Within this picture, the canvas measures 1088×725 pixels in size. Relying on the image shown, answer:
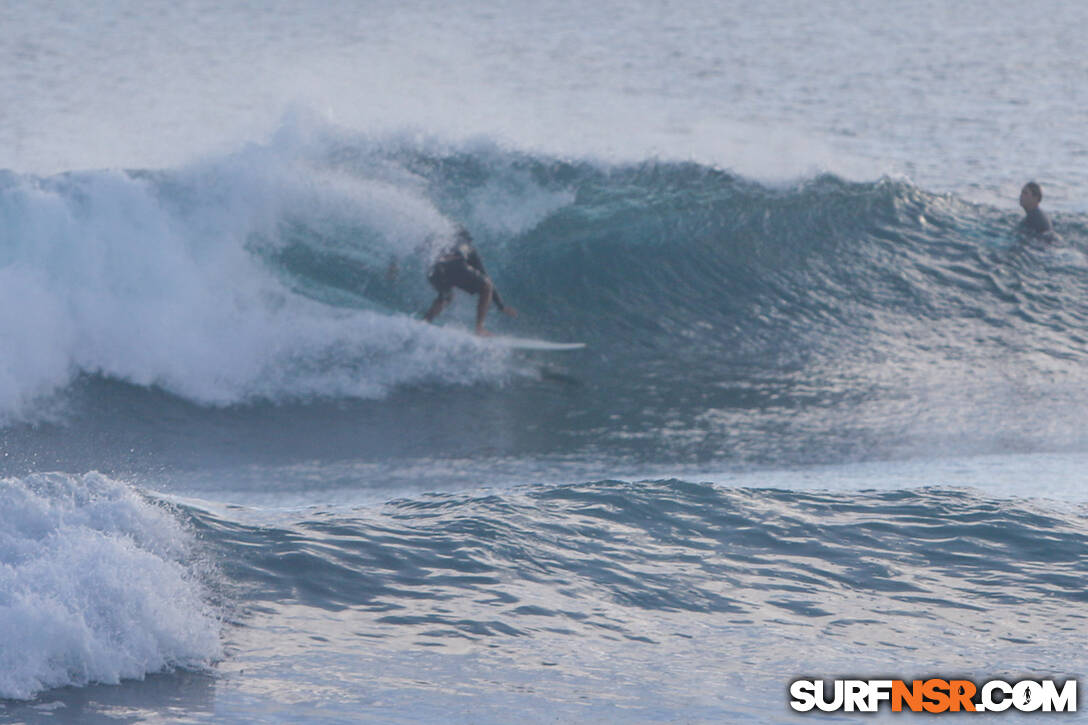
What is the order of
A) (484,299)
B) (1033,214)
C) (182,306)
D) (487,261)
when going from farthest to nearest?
(1033,214) < (487,261) < (484,299) < (182,306)

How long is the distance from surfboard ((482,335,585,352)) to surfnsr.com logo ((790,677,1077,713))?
268 inches

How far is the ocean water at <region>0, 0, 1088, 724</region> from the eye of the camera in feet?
19.5

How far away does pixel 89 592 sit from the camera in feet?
19.3

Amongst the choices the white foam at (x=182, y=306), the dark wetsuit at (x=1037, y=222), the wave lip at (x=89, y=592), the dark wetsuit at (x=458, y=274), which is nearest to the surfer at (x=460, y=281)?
the dark wetsuit at (x=458, y=274)

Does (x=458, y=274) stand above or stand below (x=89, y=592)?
above

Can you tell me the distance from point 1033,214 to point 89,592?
12.6 meters

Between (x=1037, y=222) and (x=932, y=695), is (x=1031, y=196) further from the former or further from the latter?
(x=932, y=695)

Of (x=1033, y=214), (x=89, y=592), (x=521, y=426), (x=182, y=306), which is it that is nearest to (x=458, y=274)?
(x=521, y=426)

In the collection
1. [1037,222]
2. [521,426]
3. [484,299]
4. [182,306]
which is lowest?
[521,426]

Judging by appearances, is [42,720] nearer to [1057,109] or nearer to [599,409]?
[599,409]

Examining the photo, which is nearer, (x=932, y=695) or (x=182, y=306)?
(x=932, y=695)

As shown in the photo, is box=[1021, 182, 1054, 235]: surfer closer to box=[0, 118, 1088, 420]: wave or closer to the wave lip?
box=[0, 118, 1088, 420]: wave

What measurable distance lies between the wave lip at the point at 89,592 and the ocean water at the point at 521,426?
0.02 m

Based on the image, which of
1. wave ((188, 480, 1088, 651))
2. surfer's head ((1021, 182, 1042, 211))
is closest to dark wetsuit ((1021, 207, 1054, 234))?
surfer's head ((1021, 182, 1042, 211))
